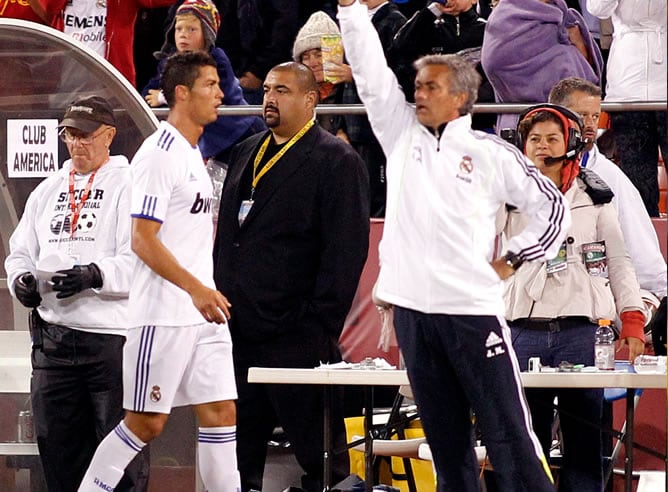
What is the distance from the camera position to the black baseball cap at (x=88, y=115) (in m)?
6.69

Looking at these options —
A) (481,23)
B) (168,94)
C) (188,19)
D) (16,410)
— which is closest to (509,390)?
(168,94)

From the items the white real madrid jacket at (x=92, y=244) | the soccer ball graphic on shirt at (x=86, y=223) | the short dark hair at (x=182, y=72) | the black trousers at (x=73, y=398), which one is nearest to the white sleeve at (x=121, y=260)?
the white real madrid jacket at (x=92, y=244)

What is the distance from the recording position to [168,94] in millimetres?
6301

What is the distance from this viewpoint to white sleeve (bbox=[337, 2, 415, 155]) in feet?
17.9

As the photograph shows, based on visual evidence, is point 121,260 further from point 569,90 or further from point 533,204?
point 569,90

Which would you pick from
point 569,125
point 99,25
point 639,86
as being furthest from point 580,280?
point 99,25

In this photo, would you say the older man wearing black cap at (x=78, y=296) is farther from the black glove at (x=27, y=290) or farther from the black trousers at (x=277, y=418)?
the black trousers at (x=277, y=418)

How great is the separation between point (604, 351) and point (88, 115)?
2.64 metres

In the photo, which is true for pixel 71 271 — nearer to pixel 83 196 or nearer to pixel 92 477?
pixel 83 196

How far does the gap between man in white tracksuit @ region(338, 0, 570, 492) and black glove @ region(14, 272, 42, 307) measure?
1.91 metres

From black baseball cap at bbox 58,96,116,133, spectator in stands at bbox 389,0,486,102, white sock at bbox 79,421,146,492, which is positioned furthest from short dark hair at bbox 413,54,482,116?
spectator in stands at bbox 389,0,486,102

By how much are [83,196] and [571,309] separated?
7.64 ft

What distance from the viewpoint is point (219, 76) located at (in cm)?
849

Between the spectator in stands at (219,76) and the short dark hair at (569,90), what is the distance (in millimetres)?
2305
